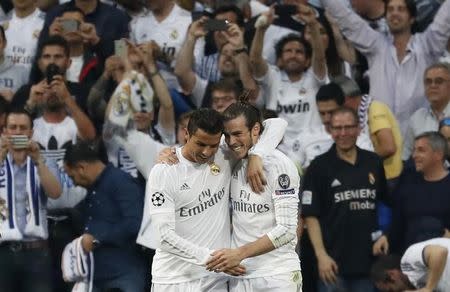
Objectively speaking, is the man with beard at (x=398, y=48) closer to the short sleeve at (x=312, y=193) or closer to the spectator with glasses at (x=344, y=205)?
the spectator with glasses at (x=344, y=205)

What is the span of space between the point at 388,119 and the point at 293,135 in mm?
909

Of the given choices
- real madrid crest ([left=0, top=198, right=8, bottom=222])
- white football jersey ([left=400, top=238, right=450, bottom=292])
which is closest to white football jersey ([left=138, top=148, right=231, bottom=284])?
white football jersey ([left=400, top=238, right=450, bottom=292])

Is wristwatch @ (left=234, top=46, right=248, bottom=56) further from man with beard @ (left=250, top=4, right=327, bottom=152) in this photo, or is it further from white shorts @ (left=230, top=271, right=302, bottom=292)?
white shorts @ (left=230, top=271, right=302, bottom=292)

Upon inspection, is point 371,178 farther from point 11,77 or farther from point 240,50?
point 11,77

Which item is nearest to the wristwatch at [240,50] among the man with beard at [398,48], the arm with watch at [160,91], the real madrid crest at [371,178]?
the arm with watch at [160,91]

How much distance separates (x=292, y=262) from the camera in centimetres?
919

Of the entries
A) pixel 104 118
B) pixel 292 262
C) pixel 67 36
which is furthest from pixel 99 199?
pixel 292 262

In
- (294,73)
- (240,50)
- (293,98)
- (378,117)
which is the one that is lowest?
(378,117)

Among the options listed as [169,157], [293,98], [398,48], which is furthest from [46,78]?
[169,157]

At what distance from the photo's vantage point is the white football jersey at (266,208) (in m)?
9.02

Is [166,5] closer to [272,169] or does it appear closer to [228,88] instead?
[228,88]

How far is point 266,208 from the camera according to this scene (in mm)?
9117

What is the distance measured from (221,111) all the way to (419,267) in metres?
2.13

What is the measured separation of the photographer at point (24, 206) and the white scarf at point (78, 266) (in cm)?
29
